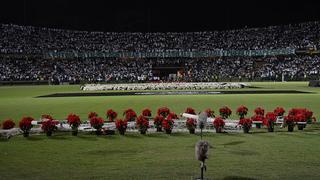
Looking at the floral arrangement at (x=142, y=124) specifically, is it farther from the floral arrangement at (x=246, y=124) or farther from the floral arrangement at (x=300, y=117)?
the floral arrangement at (x=300, y=117)

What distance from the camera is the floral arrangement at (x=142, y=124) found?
1436cm

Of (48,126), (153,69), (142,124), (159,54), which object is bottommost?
(48,126)

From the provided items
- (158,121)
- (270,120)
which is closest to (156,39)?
(158,121)

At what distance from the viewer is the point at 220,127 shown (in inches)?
575

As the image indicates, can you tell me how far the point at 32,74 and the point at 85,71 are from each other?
1207cm

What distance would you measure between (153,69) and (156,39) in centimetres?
985

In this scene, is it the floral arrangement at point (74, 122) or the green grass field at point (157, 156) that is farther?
the floral arrangement at point (74, 122)

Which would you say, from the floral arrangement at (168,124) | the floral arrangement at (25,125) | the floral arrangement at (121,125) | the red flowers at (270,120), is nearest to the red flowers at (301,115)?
the red flowers at (270,120)

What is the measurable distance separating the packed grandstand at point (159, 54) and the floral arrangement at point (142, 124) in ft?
222

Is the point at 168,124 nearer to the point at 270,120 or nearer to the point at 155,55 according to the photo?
the point at 270,120

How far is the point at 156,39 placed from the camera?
106 m

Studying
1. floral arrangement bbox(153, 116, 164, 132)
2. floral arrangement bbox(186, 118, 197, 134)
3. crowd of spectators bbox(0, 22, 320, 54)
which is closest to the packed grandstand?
crowd of spectators bbox(0, 22, 320, 54)

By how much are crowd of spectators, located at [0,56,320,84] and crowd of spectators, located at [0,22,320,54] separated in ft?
9.45

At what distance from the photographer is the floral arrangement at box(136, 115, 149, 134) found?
47.1 ft
